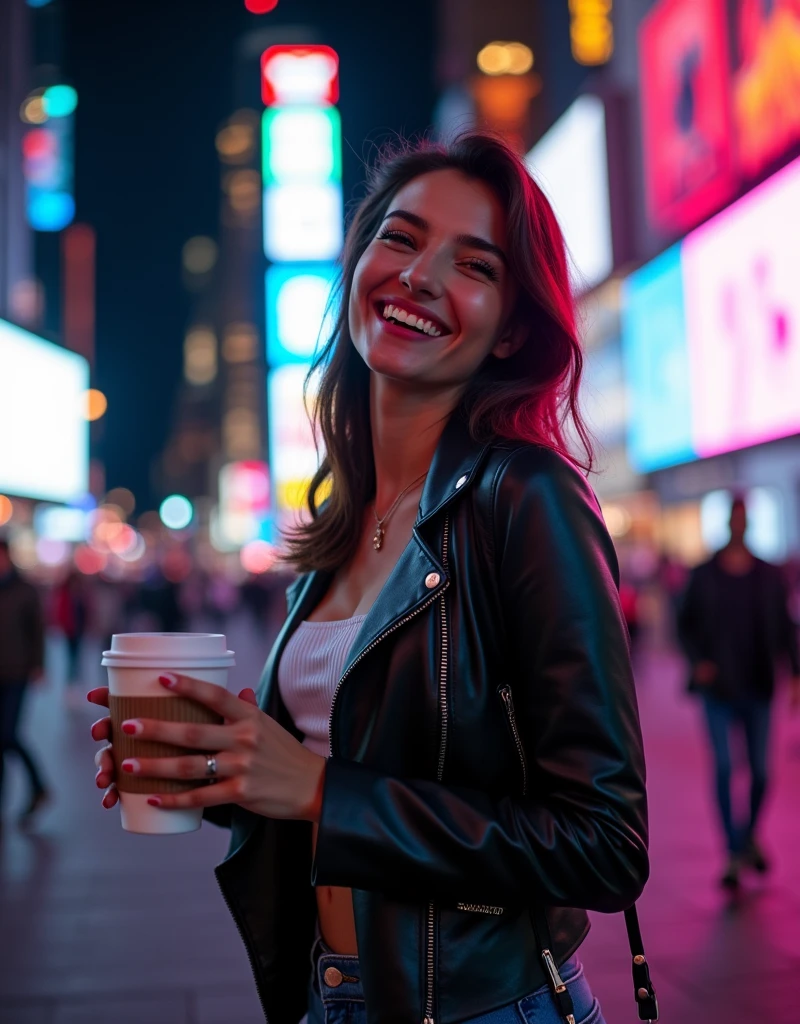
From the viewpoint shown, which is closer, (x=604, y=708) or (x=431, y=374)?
(x=604, y=708)

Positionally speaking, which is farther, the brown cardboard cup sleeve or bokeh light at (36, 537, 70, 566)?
bokeh light at (36, 537, 70, 566)

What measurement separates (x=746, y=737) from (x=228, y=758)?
595 cm

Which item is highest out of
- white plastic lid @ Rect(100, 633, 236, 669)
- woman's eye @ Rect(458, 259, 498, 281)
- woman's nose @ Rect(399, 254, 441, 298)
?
woman's eye @ Rect(458, 259, 498, 281)

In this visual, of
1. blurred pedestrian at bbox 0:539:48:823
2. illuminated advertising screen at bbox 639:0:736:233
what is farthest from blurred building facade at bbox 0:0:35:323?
illuminated advertising screen at bbox 639:0:736:233

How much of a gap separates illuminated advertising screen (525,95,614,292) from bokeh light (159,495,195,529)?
112ft

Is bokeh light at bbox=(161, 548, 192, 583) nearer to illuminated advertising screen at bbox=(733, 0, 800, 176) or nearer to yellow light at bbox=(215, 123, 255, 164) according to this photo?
illuminated advertising screen at bbox=(733, 0, 800, 176)

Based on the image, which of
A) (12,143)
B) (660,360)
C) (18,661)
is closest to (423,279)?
(18,661)

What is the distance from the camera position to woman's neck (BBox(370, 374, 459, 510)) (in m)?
1.81

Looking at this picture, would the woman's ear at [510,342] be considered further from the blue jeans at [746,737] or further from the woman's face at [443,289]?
the blue jeans at [746,737]

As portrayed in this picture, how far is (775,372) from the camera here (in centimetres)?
1120

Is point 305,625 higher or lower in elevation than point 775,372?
lower

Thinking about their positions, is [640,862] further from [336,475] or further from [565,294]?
[336,475]

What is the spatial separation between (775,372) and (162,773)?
11.1 metres

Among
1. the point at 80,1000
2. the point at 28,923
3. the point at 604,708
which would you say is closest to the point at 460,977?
the point at 604,708
